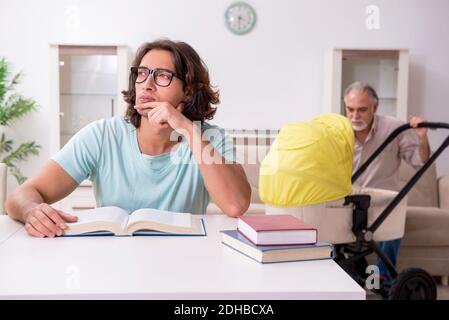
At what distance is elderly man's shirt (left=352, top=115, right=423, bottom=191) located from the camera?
3.22 meters

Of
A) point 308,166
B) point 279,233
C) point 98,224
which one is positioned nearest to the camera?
point 279,233

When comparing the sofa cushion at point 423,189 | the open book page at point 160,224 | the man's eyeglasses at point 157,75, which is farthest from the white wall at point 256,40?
the open book page at point 160,224

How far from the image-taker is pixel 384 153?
325 centimetres

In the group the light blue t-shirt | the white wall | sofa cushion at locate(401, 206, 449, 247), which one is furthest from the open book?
the white wall

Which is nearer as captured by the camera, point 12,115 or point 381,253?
point 381,253

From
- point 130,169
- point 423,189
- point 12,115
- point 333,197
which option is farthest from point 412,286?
point 12,115

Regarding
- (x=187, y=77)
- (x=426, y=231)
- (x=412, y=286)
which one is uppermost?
(x=187, y=77)

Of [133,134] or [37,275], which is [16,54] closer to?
[133,134]

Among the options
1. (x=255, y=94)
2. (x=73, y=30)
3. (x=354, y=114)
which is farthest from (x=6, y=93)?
(x=354, y=114)

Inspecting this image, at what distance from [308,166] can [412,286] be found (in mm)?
860

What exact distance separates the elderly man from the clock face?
1.69m

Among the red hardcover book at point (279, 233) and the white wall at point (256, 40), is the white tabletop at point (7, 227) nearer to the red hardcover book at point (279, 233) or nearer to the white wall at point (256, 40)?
the red hardcover book at point (279, 233)

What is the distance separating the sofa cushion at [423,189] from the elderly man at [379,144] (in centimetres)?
62

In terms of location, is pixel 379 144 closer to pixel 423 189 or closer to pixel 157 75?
pixel 423 189
